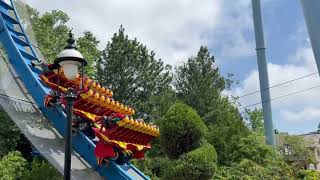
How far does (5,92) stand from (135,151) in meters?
2.94

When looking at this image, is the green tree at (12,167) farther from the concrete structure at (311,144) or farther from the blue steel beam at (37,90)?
the concrete structure at (311,144)

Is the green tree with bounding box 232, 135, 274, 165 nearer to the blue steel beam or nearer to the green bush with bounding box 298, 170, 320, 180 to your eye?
the green bush with bounding box 298, 170, 320, 180

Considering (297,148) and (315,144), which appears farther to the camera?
(315,144)

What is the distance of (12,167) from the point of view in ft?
54.3

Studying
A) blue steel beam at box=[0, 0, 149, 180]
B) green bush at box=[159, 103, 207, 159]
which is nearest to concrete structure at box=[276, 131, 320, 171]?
green bush at box=[159, 103, 207, 159]

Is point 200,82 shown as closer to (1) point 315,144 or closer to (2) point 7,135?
(2) point 7,135

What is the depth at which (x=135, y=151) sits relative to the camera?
10.4 m

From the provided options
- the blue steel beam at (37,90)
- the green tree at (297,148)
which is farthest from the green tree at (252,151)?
the green tree at (297,148)

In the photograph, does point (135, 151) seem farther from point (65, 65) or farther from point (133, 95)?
point (133, 95)

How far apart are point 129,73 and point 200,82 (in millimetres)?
4559

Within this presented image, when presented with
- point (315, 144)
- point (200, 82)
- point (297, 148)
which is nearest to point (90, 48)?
point (200, 82)

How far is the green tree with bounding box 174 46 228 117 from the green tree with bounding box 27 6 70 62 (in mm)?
8417

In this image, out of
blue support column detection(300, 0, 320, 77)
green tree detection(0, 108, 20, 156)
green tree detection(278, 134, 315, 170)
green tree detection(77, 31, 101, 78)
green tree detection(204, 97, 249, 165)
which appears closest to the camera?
blue support column detection(300, 0, 320, 77)

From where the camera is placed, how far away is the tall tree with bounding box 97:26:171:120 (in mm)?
29922
